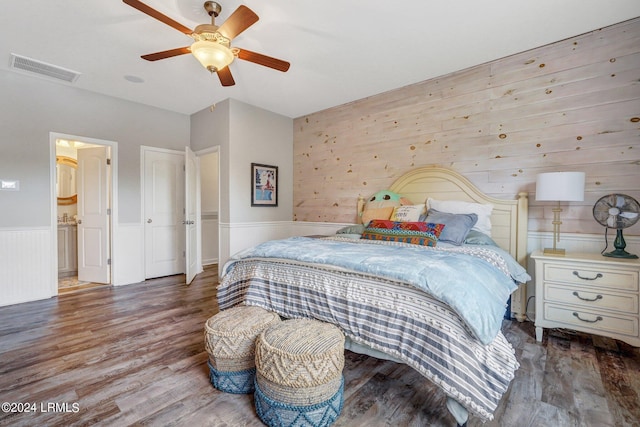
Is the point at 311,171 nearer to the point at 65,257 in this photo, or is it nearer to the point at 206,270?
the point at 206,270

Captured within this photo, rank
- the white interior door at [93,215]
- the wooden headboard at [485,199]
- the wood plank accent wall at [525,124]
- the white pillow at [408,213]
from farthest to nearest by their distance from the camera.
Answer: the white interior door at [93,215], the white pillow at [408,213], the wooden headboard at [485,199], the wood plank accent wall at [525,124]

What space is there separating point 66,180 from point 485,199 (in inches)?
246

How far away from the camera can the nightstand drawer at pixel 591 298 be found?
207cm

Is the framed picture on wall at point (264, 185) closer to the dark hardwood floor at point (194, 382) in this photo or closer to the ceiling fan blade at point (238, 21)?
the dark hardwood floor at point (194, 382)

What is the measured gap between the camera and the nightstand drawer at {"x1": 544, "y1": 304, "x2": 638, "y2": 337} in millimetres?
2064


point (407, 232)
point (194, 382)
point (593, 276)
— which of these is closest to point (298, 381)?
point (194, 382)

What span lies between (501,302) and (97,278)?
4857mm

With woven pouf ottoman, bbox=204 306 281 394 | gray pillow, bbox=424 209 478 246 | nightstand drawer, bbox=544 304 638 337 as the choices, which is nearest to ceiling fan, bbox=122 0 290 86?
woven pouf ottoman, bbox=204 306 281 394

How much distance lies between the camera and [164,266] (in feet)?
15.1

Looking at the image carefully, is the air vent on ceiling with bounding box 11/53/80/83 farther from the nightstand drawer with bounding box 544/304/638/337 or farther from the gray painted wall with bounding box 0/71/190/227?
the nightstand drawer with bounding box 544/304/638/337

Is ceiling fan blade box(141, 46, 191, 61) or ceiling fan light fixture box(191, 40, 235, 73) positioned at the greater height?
ceiling fan blade box(141, 46, 191, 61)

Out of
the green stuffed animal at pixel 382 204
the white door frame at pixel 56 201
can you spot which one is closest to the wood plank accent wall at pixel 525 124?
the green stuffed animal at pixel 382 204

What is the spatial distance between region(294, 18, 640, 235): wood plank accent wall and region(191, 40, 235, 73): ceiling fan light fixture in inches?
89.6

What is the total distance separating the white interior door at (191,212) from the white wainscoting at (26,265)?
149 cm
